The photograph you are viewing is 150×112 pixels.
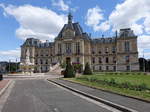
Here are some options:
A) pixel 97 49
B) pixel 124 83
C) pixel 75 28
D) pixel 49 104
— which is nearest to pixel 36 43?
pixel 75 28

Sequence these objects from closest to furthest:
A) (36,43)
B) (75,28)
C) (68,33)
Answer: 1. (68,33)
2. (75,28)
3. (36,43)

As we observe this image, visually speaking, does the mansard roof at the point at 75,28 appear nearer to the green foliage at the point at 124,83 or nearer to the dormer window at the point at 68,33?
the dormer window at the point at 68,33

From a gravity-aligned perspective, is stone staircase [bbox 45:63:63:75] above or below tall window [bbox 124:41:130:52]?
below

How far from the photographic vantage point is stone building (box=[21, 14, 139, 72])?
71812 millimetres

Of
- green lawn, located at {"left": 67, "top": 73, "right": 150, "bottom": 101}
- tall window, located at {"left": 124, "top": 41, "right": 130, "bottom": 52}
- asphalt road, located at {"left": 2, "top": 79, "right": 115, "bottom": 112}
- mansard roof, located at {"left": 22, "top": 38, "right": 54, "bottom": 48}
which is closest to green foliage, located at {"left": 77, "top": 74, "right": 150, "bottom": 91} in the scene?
green lawn, located at {"left": 67, "top": 73, "right": 150, "bottom": 101}

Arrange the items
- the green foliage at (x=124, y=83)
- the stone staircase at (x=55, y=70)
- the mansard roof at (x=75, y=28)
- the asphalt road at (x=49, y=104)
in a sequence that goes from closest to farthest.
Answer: the asphalt road at (x=49, y=104) < the green foliage at (x=124, y=83) < the stone staircase at (x=55, y=70) < the mansard roof at (x=75, y=28)

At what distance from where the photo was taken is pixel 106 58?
3071 inches

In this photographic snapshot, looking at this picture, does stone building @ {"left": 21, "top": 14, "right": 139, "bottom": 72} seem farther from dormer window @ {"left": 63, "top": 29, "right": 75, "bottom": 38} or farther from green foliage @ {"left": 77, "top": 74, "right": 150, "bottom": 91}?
green foliage @ {"left": 77, "top": 74, "right": 150, "bottom": 91}

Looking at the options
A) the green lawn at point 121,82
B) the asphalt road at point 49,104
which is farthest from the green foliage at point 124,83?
the asphalt road at point 49,104

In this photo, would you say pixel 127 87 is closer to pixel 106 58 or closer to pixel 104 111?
A: pixel 104 111

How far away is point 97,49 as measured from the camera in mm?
80312

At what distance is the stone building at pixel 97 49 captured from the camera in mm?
71812

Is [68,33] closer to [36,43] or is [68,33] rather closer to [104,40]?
[104,40]

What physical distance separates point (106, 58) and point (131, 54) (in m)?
10.8
